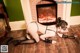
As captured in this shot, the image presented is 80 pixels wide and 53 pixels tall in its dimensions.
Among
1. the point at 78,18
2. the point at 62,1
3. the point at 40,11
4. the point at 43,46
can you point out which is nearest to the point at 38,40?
the point at 43,46

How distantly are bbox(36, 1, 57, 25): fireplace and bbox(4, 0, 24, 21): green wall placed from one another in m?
0.36

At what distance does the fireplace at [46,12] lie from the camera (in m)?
2.29

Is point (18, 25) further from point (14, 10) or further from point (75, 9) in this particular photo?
point (75, 9)

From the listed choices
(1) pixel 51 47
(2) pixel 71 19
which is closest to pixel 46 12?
(2) pixel 71 19

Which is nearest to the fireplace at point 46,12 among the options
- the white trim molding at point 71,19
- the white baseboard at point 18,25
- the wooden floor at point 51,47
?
the white trim molding at point 71,19

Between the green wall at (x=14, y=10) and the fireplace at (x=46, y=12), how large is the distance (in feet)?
1.18

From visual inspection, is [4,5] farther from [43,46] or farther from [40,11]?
[43,46]

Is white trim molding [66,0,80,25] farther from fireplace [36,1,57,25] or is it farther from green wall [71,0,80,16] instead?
fireplace [36,1,57,25]

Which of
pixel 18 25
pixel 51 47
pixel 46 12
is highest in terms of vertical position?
pixel 46 12

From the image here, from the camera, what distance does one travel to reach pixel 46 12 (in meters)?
2.39

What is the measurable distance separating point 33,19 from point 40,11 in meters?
0.22

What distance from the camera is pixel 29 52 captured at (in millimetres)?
1986

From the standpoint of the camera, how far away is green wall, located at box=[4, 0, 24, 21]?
2.28 meters

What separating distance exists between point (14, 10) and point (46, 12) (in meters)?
0.64
